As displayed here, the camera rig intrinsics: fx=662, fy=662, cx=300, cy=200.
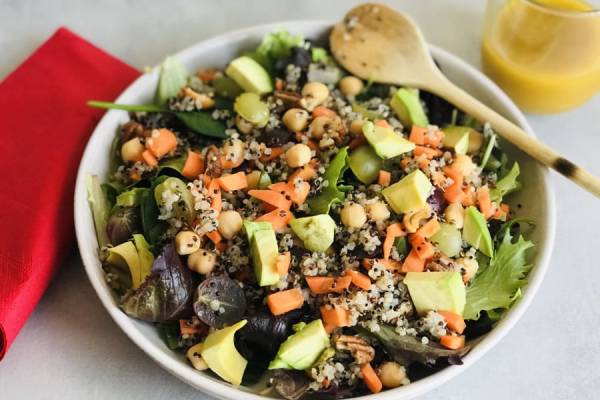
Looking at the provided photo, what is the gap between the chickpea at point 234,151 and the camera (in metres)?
1.56

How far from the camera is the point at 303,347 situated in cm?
131

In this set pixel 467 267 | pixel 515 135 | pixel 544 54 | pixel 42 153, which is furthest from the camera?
pixel 544 54

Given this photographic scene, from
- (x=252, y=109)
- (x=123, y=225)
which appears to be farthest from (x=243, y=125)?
(x=123, y=225)

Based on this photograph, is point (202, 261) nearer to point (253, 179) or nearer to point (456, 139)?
point (253, 179)

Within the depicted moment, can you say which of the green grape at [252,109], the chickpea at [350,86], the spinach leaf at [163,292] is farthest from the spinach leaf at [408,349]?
the chickpea at [350,86]

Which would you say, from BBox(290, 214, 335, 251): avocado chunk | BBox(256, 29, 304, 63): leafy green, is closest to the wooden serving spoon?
BBox(256, 29, 304, 63): leafy green

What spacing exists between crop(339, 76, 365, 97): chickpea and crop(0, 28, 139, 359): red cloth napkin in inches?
25.6

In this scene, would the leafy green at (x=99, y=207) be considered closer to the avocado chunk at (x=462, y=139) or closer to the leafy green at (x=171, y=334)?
the leafy green at (x=171, y=334)

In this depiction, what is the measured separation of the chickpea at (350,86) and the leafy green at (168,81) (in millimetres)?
437

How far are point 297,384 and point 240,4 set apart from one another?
1504mm

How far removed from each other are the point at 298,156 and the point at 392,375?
0.52 m

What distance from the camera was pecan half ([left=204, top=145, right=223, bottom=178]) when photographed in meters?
1.54

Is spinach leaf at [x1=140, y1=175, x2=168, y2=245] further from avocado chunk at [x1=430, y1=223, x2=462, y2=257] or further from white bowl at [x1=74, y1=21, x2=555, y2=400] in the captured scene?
avocado chunk at [x1=430, y1=223, x2=462, y2=257]

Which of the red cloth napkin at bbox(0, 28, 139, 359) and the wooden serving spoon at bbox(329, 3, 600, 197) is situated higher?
the wooden serving spoon at bbox(329, 3, 600, 197)
